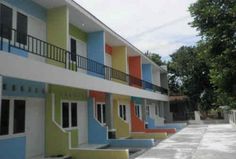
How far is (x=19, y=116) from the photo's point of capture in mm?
11055

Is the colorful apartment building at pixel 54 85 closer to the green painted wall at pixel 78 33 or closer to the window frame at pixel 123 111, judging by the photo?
the green painted wall at pixel 78 33

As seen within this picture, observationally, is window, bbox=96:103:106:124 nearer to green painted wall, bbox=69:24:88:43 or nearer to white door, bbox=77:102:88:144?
white door, bbox=77:102:88:144

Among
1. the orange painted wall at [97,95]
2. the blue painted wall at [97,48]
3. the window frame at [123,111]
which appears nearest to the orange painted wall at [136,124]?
the window frame at [123,111]

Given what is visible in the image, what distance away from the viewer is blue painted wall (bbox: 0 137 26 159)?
9.86 metres

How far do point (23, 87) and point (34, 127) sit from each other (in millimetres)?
1768

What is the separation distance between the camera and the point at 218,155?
1184 centimetres

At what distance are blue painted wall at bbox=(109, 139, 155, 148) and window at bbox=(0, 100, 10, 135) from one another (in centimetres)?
658

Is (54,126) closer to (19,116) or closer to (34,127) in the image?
(34,127)

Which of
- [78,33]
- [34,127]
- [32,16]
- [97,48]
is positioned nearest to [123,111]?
[97,48]

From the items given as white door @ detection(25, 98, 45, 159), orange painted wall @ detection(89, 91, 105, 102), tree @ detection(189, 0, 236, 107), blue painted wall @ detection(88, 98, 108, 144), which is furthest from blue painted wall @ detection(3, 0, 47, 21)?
tree @ detection(189, 0, 236, 107)

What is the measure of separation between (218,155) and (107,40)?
10692 mm

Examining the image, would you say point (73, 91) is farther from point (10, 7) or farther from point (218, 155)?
point (218, 155)

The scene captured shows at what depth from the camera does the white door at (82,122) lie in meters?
15.8

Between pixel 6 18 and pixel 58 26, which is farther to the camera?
pixel 58 26
